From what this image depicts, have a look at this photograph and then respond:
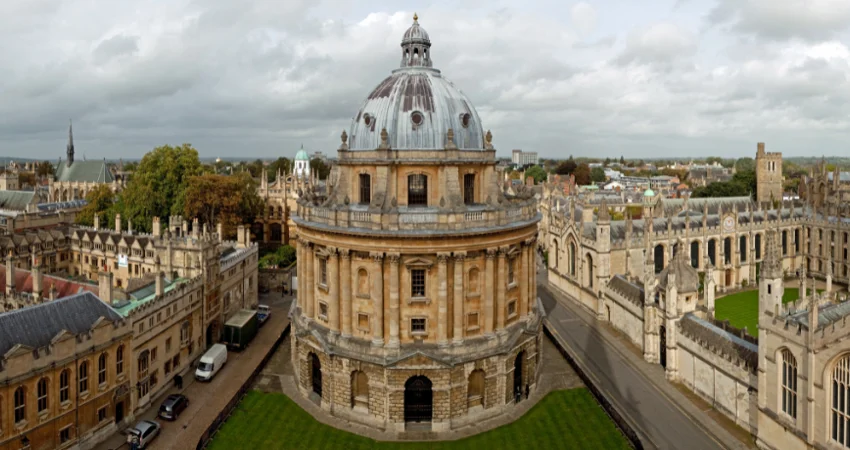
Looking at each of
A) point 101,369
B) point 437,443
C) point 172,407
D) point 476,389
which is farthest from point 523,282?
point 101,369

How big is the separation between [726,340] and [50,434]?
34947 mm

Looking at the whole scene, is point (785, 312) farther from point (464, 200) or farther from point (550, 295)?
point (550, 295)

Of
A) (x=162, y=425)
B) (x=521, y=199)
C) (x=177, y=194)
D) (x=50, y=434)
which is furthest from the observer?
(x=177, y=194)

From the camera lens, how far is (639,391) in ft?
118

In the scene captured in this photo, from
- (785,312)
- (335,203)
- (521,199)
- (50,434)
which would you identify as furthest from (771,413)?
(50,434)

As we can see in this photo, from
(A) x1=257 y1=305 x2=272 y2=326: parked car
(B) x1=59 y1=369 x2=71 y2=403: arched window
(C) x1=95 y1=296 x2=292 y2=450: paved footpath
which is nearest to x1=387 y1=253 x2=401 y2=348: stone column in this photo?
(C) x1=95 y1=296 x2=292 y2=450: paved footpath

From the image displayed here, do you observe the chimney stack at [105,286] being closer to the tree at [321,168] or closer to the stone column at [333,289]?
the stone column at [333,289]

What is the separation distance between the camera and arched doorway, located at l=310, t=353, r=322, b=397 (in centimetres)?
3503

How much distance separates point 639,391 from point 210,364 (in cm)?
2759

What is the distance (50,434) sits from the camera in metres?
26.9

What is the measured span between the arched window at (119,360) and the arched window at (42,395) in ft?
14.1

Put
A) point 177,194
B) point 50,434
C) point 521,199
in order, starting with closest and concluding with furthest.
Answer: point 50,434 → point 521,199 → point 177,194

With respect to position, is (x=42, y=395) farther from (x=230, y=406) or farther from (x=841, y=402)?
(x=841, y=402)

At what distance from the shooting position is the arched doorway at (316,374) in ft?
115
